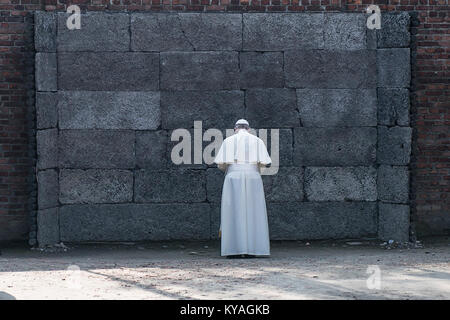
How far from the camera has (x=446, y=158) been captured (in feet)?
37.6

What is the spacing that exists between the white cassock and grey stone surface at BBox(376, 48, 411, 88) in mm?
2112

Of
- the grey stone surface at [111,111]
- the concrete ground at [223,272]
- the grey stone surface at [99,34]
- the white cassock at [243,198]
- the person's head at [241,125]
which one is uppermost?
the grey stone surface at [99,34]

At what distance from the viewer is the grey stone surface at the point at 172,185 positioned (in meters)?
11.2

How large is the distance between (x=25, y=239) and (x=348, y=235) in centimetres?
416

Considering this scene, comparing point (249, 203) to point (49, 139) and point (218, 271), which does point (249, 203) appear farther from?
point (49, 139)

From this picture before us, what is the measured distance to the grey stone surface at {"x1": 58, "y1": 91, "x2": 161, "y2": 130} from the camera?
11.1 metres

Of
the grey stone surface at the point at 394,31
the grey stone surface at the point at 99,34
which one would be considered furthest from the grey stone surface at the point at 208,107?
the grey stone surface at the point at 394,31

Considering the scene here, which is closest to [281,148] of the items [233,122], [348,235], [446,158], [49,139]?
[233,122]

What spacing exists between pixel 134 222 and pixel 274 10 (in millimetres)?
3287

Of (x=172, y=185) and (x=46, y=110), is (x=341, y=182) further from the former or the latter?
(x=46, y=110)

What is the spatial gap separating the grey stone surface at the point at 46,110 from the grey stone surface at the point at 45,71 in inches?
3.5

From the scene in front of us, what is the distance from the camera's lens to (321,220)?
1134 cm

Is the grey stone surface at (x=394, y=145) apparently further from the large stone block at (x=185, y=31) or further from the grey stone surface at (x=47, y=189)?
the grey stone surface at (x=47, y=189)

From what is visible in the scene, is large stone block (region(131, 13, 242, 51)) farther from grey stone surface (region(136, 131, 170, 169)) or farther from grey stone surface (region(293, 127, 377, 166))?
grey stone surface (region(293, 127, 377, 166))
